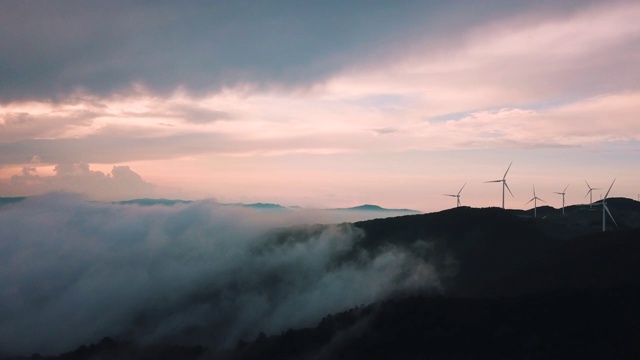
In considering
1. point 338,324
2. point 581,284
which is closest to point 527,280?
point 581,284

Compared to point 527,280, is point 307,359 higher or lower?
lower

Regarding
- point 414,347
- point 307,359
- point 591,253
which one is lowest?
point 307,359

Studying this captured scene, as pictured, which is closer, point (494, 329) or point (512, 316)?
point (494, 329)

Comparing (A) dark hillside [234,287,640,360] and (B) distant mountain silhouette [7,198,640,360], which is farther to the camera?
(B) distant mountain silhouette [7,198,640,360]

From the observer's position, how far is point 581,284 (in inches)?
5182

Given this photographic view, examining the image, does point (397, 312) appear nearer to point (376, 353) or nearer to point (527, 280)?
point (376, 353)

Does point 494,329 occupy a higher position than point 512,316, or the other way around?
point 512,316

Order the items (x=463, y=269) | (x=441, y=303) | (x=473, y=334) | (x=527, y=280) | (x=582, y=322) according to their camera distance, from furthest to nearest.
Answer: (x=463, y=269) < (x=527, y=280) < (x=441, y=303) < (x=473, y=334) < (x=582, y=322)

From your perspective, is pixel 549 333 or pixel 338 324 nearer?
pixel 549 333

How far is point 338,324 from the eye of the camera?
164 m

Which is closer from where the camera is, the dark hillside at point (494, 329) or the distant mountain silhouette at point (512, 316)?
the dark hillside at point (494, 329)

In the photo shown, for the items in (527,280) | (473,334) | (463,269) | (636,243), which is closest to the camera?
(473,334)

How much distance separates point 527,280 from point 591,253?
21301 mm

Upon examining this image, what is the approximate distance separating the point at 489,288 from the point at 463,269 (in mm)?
31635
